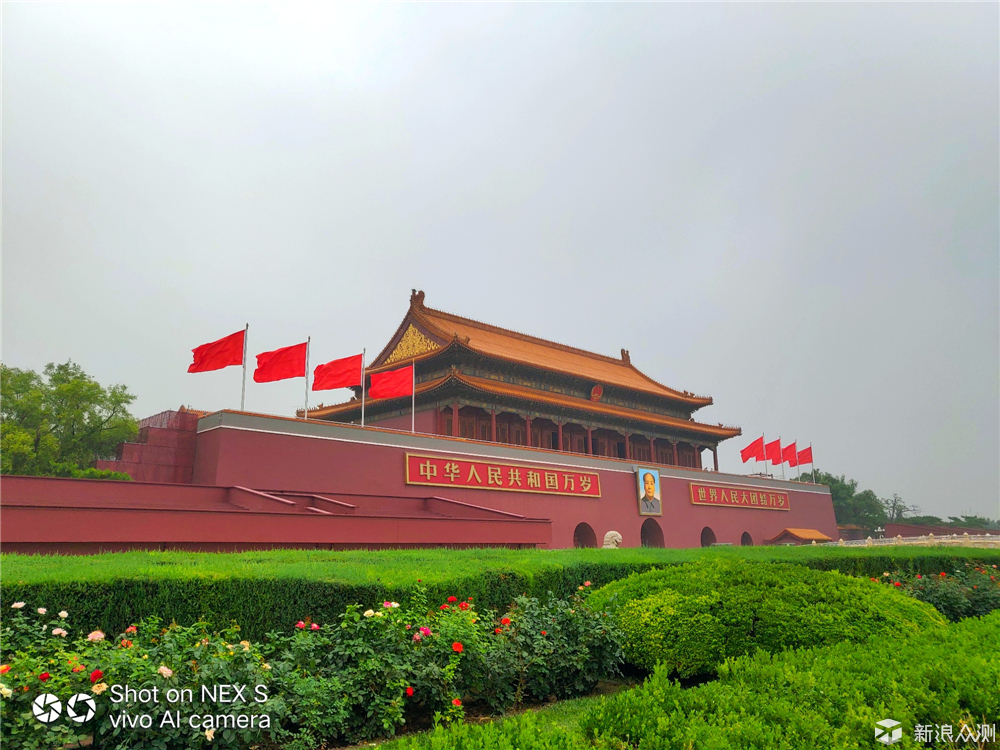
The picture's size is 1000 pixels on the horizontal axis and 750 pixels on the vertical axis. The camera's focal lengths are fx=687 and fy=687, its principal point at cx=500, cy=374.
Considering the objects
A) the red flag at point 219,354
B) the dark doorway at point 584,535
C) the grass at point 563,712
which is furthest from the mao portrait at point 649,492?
Answer: the grass at point 563,712

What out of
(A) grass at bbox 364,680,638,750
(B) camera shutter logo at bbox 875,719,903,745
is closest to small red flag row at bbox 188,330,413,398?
(A) grass at bbox 364,680,638,750

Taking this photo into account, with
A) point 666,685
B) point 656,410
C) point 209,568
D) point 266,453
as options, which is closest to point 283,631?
point 209,568

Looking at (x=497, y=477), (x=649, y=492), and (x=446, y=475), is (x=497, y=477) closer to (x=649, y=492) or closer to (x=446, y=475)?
(x=446, y=475)

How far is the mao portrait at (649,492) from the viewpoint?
24422 mm

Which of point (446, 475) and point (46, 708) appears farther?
point (446, 475)

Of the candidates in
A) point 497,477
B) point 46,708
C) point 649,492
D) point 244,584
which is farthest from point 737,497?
point 46,708

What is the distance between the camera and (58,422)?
23281mm

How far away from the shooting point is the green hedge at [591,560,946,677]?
17.8ft

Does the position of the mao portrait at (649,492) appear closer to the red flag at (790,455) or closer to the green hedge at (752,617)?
the red flag at (790,455)

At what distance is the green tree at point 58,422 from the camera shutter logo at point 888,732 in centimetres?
2350

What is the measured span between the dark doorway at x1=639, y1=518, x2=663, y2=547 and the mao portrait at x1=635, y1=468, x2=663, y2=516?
1.79ft

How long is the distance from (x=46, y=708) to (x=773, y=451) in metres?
31.2

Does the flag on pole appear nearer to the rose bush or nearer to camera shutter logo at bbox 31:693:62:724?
the rose bush

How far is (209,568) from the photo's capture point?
16.6 ft
